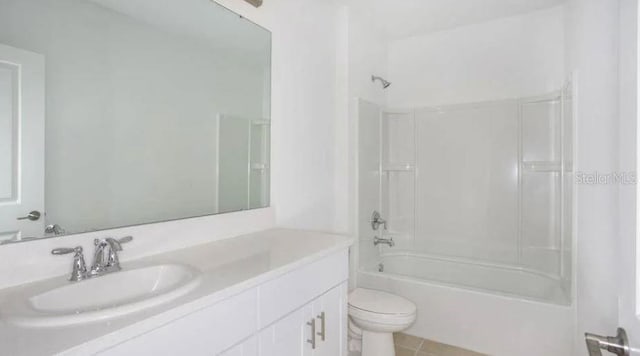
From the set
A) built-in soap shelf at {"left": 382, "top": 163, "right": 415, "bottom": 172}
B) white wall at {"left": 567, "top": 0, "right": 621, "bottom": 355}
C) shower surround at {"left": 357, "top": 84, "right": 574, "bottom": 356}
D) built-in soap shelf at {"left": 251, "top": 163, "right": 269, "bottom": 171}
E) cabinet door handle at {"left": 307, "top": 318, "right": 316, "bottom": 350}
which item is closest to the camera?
cabinet door handle at {"left": 307, "top": 318, "right": 316, "bottom": 350}

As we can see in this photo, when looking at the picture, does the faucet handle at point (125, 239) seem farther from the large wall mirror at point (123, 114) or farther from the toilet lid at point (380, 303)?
the toilet lid at point (380, 303)

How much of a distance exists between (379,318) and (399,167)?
1.79 meters

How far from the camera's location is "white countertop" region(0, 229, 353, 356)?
0.63 meters

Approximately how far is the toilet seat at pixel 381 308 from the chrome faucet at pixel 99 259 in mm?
1376

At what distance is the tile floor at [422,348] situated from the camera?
7.41 feet

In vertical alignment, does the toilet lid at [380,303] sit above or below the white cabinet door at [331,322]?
below

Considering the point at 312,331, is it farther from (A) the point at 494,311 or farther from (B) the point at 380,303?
(A) the point at 494,311

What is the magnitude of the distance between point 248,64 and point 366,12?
1.41m

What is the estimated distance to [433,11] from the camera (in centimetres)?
273

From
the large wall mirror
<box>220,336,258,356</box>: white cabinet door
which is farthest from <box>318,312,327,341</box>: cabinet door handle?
the large wall mirror

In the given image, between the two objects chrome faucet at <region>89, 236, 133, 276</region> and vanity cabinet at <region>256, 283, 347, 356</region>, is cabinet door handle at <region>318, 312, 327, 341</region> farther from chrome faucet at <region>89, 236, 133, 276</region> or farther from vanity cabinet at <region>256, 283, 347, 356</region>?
chrome faucet at <region>89, 236, 133, 276</region>

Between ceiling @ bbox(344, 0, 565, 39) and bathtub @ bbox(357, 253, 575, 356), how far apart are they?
2.15 metres

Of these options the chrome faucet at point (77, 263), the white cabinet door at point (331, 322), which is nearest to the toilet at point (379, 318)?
the white cabinet door at point (331, 322)

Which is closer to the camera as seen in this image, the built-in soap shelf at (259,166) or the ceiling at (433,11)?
the built-in soap shelf at (259,166)
